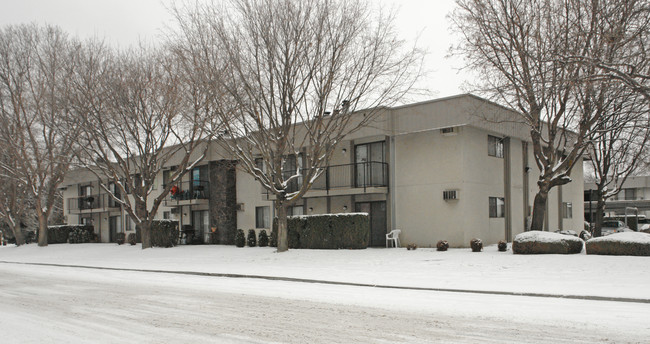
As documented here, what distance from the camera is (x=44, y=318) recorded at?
30.9 ft

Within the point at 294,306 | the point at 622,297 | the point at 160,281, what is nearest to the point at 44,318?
the point at 294,306

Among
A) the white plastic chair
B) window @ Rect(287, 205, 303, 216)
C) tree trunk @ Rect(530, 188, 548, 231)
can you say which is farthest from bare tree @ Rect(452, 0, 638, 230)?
window @ Rect(287, 205, 303, 216)

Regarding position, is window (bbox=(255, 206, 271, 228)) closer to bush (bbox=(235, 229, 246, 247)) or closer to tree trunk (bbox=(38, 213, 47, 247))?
bush (bbox=(235, 229, 246, 247))

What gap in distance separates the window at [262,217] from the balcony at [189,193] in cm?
391

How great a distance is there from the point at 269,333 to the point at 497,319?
11.3ft

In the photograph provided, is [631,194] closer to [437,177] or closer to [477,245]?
[437,177]

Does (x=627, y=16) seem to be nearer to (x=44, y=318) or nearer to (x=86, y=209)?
(x=44, y=318)

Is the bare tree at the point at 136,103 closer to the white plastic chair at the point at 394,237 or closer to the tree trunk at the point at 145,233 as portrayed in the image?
the tree trunk at the point at 145,233

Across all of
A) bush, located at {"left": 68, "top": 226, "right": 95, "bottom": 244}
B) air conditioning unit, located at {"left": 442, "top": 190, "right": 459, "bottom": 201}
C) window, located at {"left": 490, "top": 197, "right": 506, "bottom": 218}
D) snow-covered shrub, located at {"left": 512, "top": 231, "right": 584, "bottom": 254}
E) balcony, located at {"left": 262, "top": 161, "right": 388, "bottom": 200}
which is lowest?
bush, located at {"left": 68, "top": 226, "right": 95, "bottom": 244}

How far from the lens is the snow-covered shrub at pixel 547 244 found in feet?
59.7

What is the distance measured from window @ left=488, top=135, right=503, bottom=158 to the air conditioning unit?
3339 mm

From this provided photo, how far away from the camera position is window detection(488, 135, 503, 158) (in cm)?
2542

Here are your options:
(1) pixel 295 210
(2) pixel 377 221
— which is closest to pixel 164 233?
(1) pixel 295 210

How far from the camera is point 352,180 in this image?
86.7ft
